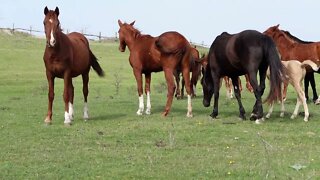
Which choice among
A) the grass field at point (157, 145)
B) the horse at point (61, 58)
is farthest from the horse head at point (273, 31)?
the horse at point (61, 58)

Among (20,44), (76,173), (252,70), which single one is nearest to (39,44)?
(20,44)

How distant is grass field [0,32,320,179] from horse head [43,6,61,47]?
2056 mm

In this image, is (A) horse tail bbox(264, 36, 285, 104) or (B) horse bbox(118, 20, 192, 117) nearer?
(A) horse tail bbox(264, 36, 285, 104)

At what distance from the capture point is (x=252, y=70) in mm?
12227

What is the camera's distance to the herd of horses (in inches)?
481

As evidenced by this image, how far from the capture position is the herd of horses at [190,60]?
12227 millimetres

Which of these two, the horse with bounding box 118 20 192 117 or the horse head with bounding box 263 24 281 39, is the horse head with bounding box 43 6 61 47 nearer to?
the horse with bounding box 118 20 192 117

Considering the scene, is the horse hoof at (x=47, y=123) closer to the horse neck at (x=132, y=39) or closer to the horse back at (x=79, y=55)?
the horse back at (x=79, y=55)

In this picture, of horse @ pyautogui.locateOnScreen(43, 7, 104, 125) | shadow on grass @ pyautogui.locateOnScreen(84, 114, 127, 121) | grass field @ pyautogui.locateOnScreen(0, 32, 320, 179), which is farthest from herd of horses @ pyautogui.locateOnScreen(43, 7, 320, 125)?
grass field @ pyautogui.locateOnScreen(0, 32, 320, 179)

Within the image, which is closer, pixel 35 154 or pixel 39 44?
pixel 35 154

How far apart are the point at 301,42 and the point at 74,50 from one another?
25.4ft

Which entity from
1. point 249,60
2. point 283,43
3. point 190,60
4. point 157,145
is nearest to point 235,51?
point 249,60

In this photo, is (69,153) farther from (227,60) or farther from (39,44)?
(39,44)

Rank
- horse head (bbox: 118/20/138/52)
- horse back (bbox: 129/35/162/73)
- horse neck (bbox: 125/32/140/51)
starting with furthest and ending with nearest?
horse head (bbox: 118/20/138/52)
horse neck (bbox: 125/32/140/51)
horse back (bbox: 129/35/162/73)
